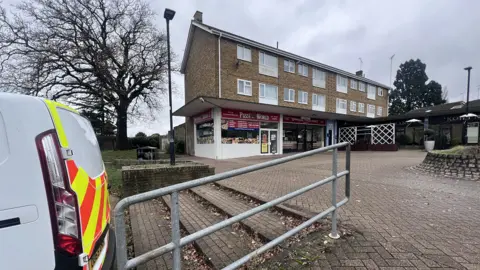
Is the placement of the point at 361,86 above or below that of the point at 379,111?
above

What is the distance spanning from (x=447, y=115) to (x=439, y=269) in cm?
2441

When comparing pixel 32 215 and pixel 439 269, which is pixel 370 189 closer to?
pixel 439 269

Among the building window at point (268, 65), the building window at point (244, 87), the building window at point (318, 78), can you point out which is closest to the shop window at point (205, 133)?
the building window at point (244, 87)

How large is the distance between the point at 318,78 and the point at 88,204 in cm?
2201

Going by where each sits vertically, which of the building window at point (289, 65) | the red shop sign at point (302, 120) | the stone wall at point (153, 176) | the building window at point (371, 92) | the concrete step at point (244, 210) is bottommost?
the concrete step at point (244, 210)

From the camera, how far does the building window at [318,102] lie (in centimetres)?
2061

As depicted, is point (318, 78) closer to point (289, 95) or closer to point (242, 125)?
point (289, 95)

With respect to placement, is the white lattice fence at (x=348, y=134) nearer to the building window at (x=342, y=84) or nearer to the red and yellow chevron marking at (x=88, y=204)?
the building window at (x=342, y=84)

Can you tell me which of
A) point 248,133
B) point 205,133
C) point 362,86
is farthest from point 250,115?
point 362,86

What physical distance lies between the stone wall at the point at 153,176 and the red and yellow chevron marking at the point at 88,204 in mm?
3632

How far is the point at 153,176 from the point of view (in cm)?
546

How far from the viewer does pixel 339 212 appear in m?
3.43

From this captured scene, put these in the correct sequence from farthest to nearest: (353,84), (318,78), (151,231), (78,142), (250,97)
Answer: (353,84) < (318,78) < (250,97) < (151,231) < (78,142)

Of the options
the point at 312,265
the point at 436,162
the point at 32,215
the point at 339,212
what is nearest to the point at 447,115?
the point at 436,162
